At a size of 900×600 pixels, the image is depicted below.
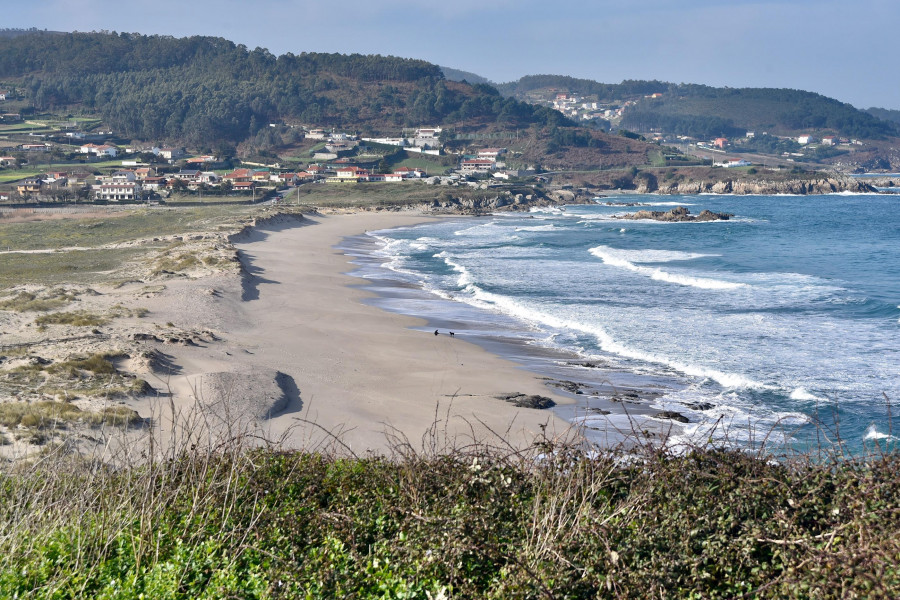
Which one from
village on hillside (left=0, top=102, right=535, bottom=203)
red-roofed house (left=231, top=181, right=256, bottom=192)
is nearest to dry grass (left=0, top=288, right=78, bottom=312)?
village on hillside (left=0, top=102, right=535, bottom=203)

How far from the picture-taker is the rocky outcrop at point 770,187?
10150 centimetres

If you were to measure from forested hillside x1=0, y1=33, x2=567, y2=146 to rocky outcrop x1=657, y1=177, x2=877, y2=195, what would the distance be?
173 feet

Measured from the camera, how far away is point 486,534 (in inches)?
183

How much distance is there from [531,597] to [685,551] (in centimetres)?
95

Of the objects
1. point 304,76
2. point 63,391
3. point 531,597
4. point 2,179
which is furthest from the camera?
point 304,76

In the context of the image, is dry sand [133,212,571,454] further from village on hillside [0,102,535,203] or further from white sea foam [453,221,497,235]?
village on hillside [0,102,535,203]

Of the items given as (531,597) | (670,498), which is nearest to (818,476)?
(670,498)

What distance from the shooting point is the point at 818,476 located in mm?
4676

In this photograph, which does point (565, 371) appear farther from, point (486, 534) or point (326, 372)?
point (486, 534)

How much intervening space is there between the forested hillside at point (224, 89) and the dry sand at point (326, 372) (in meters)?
112

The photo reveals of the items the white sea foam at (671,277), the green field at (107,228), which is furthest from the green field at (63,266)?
the white sea foam at (671,277)

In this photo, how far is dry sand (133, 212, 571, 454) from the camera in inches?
478

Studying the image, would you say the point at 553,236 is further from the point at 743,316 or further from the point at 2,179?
the point at 2,179

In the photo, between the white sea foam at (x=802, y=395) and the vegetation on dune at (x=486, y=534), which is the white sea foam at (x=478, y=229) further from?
the vegetation on dune at (x=486, y=534)
